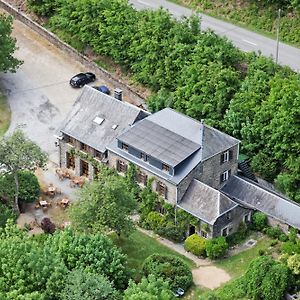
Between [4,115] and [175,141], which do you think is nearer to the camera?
[175,141]

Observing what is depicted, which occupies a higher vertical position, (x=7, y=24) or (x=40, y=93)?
(x=7, y=24)

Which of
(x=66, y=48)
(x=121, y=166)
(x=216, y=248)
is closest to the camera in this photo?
(x=216, y=248)

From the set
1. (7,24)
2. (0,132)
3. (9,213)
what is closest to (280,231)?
(9,213)

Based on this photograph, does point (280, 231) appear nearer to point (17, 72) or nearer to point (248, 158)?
point (248, 158)

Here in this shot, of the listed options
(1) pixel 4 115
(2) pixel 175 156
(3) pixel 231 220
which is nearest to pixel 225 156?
(2) pixel 175 156

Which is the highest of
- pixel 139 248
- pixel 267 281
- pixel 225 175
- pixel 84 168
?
pixel 225 175

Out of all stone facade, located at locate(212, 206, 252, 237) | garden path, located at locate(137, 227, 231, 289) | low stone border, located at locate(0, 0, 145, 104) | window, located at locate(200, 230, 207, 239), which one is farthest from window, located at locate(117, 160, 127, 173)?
low stone border, located at locate(0, 0, 145, 104)

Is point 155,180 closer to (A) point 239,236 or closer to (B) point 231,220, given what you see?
(B) point 231,220

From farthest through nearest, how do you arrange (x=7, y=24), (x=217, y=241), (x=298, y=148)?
1. (x=7, y=24)
2. (x=298, y=148)
3. (x=217, y=241)
